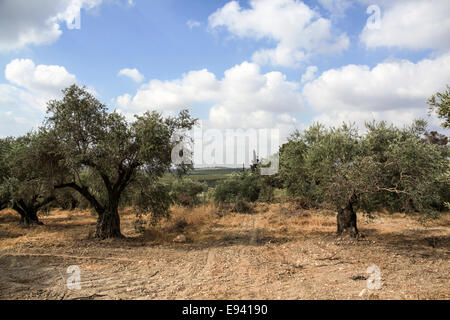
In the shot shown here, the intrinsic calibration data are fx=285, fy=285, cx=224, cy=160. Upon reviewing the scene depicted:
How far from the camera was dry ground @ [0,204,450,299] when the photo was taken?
5969mm

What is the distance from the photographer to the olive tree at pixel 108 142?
10625 millimetres

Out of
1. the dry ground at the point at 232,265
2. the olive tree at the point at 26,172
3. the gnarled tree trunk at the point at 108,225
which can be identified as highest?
the olive tree at the point at 26,172

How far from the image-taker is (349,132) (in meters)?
11.1

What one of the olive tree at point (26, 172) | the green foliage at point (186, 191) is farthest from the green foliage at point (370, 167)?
the green foliage at point (186, 191)

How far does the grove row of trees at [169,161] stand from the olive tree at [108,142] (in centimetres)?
4

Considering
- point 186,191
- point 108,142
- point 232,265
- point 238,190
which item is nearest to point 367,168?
point 232,265

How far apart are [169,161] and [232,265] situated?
522cm

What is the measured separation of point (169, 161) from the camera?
38.4 feet

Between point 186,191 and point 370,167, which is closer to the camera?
point 370,167

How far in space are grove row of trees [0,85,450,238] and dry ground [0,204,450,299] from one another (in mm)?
1656

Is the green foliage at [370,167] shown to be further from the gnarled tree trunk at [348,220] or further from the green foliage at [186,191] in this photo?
the green foliage at [186,191]

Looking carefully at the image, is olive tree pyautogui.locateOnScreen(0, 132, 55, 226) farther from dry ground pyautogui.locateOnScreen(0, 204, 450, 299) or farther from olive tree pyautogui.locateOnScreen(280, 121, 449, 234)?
olive tree pyautogui.locateOnScreen(280, 121, 449, 234)

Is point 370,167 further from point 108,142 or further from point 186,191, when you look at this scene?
point 186,191

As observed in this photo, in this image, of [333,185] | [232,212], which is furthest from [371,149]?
[232,212]
